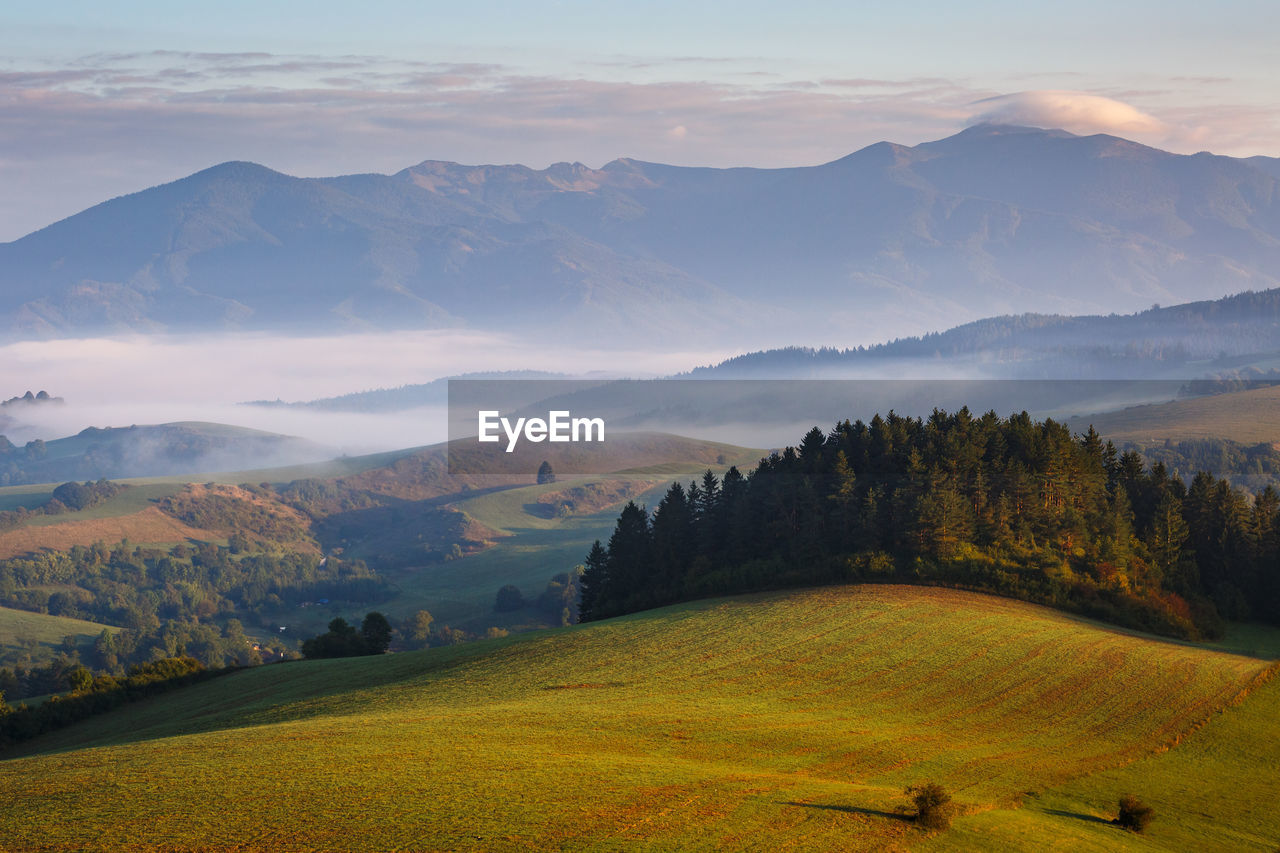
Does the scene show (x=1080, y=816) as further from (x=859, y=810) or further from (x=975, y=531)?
(x=975, y=531)

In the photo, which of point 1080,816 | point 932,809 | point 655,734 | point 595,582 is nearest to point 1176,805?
point 1080,816

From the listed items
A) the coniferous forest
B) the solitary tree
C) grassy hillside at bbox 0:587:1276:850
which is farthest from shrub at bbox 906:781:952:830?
the solitary tree

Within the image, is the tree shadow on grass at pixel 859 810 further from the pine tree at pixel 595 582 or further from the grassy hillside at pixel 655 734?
the pine tree at pixel 595 582

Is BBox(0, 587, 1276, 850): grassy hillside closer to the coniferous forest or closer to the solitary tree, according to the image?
the coniferous forest

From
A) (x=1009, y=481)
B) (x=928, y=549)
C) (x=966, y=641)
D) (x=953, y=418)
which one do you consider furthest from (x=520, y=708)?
(x=953, y=418)

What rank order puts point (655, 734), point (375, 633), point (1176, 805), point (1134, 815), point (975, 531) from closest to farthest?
point (1134, 815) → point (1176, 805) → point (655, 734) → point (975, 531) → point (375, 633)

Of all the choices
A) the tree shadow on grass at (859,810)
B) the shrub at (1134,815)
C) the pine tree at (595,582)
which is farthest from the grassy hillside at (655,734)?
the pine tree at (595,582)

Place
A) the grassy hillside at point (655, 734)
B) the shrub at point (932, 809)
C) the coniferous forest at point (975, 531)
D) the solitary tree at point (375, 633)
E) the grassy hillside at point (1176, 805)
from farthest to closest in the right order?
the solitary tree at point (375, 633) < the coniferous forest at point (975, 531) < the grassy hillside at point (1176, 805) < the shrub at point (932, 809) < the grassy hillside at point (655, 734)
